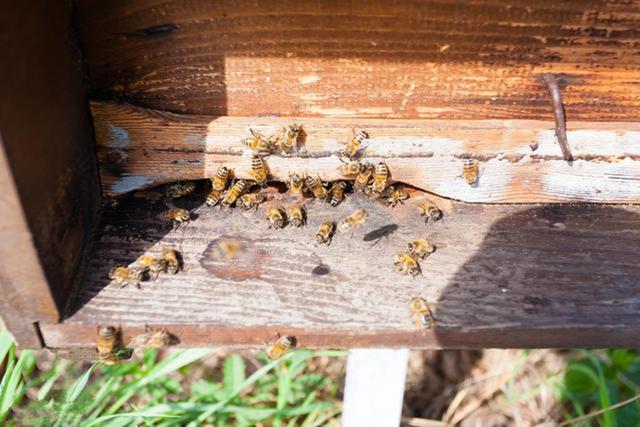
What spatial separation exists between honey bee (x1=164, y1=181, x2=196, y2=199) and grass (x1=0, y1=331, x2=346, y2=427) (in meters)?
0.77

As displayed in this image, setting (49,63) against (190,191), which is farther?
(190,191)

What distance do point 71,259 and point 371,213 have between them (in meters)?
0.95

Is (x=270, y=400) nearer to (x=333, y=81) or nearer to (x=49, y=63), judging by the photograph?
(x=333, y=81)

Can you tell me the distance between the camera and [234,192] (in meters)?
1.95

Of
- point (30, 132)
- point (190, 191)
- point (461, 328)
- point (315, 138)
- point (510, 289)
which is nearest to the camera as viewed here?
point (30, 132)

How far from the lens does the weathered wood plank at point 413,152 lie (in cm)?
187

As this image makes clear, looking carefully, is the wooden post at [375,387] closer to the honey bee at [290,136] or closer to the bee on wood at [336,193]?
the bee on wood at [336,193]

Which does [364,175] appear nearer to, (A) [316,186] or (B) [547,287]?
(A) [316,186]

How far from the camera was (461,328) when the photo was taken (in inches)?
63.4

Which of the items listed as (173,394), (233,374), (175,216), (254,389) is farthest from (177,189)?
(173,394)

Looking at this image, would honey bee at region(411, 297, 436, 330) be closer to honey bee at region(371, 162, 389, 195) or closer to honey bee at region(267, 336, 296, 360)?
honey bee at region(267, 336, 296, 360)

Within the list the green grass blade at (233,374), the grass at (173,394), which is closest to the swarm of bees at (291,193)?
the grass at (173,394)

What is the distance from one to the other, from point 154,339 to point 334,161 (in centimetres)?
80

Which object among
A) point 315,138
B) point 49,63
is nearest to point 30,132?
point 49,63
